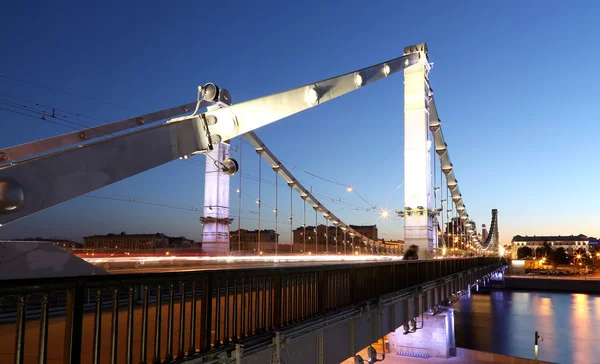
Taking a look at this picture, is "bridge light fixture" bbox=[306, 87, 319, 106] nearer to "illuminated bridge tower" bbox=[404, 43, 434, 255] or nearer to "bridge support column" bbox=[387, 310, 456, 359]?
"illuminated bridge tower" bbox=[404, 43, 434, 255]

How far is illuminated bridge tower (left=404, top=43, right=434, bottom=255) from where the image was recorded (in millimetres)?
25719

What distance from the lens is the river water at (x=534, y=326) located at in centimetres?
3578

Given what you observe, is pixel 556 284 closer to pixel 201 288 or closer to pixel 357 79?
pixel 357 79

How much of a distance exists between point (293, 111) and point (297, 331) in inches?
199

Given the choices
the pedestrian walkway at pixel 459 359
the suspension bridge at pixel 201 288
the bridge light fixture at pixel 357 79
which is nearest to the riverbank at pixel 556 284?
the pedestrian walkway at pixel 459 359

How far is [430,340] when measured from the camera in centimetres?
2483

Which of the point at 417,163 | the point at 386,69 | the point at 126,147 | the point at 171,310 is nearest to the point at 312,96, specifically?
the point at 126,147

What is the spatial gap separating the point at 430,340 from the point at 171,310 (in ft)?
72.9

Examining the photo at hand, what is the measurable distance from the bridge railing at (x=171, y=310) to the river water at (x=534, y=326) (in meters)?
29.1

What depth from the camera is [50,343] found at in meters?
5.64

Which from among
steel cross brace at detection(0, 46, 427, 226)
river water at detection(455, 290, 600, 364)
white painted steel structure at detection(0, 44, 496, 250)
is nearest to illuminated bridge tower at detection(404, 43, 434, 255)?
white painted steel structure at detection(0, 44, 496, 250)

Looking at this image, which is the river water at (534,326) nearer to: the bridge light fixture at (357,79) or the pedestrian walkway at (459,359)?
the pedestrian walkway at (459,359)

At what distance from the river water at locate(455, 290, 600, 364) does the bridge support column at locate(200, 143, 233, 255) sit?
2245 centimetres

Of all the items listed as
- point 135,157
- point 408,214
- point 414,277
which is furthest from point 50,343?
point 408,214
